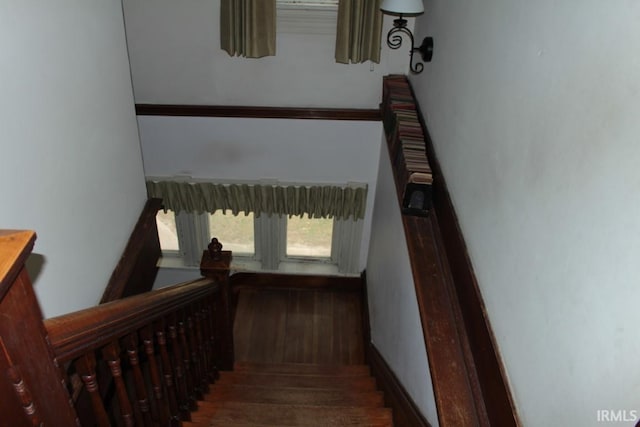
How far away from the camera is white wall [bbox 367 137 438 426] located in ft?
7.38

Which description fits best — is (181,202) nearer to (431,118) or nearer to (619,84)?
(431,118)

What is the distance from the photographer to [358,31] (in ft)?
11.6

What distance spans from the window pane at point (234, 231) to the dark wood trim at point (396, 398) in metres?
2.01

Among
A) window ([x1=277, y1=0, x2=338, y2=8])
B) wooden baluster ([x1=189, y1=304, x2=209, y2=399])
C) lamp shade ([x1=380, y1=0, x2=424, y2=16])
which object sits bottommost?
wooden baluster ([x1=189, y1=304, x2=209, y2=399])

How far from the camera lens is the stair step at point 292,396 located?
270 centimetres

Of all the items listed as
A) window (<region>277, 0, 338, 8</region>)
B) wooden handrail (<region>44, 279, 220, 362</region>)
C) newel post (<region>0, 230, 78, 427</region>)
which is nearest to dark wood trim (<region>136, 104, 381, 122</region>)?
window (<region>277, 0, 338, 8</region>)

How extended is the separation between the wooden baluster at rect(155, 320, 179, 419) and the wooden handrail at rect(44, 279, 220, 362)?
8 cm

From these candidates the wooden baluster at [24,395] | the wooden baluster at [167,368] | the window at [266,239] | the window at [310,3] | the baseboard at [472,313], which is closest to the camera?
the wooden baluster at [24,395]

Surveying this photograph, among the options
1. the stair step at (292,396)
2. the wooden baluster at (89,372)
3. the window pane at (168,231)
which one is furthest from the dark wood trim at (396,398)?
the window pane at (168,231)

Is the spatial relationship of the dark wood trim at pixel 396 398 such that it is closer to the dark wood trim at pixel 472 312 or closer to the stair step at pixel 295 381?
the stair step at pixel 295 381

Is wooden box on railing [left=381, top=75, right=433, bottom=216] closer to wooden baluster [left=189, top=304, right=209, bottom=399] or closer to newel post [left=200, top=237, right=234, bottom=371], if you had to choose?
newel post [left=200, top=237, right=234, bottom=371]

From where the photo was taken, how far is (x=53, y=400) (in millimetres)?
1044

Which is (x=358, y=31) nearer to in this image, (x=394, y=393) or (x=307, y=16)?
(x=307, y=16)

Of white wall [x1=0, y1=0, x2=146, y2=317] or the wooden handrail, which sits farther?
white wall [x1=0, y1=0, x2=146, y2=317]
